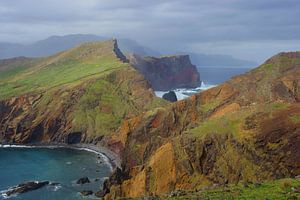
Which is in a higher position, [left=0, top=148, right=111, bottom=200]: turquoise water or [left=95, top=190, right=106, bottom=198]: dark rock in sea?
[left=95, top=190, right=106, bottom=198]: dark rock in sea

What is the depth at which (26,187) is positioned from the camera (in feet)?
401

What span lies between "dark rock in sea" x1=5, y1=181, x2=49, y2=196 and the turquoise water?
6.70ft

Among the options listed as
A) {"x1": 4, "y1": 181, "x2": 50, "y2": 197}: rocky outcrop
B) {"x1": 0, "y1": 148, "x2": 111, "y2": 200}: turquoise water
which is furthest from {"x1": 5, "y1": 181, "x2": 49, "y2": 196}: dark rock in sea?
{"x1": 0, "y1": 148, "x2": 111, "y2": 200}: turquoise water

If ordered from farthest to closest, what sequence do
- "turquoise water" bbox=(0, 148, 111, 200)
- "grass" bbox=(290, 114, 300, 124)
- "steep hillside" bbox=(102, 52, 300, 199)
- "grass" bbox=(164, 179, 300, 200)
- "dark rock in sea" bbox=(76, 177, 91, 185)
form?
"dark rock in sea" bbox=(76, 177, 91, 185), "turquoise water" bbox=(0, 148, 111, 200), "grass" bbox=(290, 114, 300, 124), "steep hillside" bbox=(102, 52, 300, 199), "grass" bbox=(164, 179, 300, 200)

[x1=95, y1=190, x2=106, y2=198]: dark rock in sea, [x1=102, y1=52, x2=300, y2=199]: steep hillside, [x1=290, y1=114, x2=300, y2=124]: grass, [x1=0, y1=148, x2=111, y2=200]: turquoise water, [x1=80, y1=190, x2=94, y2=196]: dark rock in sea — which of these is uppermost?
[x1=290, y1=114, x2=300, y2=124]: grass

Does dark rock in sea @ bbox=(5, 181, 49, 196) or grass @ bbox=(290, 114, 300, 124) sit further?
dark rock in sea @ bbox=(5, 181, 49, 196)

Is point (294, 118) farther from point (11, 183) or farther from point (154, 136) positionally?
point (11, 183)

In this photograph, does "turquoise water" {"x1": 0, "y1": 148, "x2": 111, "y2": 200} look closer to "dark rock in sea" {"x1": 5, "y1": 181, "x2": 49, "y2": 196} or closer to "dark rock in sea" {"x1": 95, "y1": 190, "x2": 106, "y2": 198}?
"dark rock in sea" {"x1": 5, "y1": 181, "x2": 49, "y2": 196}

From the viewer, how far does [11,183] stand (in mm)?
130250

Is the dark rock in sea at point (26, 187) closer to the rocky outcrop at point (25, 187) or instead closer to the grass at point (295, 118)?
the rocky outcrop at point (25, 187)

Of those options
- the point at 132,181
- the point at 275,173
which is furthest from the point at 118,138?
the point at 275,173

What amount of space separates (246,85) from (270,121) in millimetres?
40455

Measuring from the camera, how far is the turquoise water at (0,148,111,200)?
121 meters

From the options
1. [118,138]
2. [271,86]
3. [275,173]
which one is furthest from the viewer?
[118,138]
